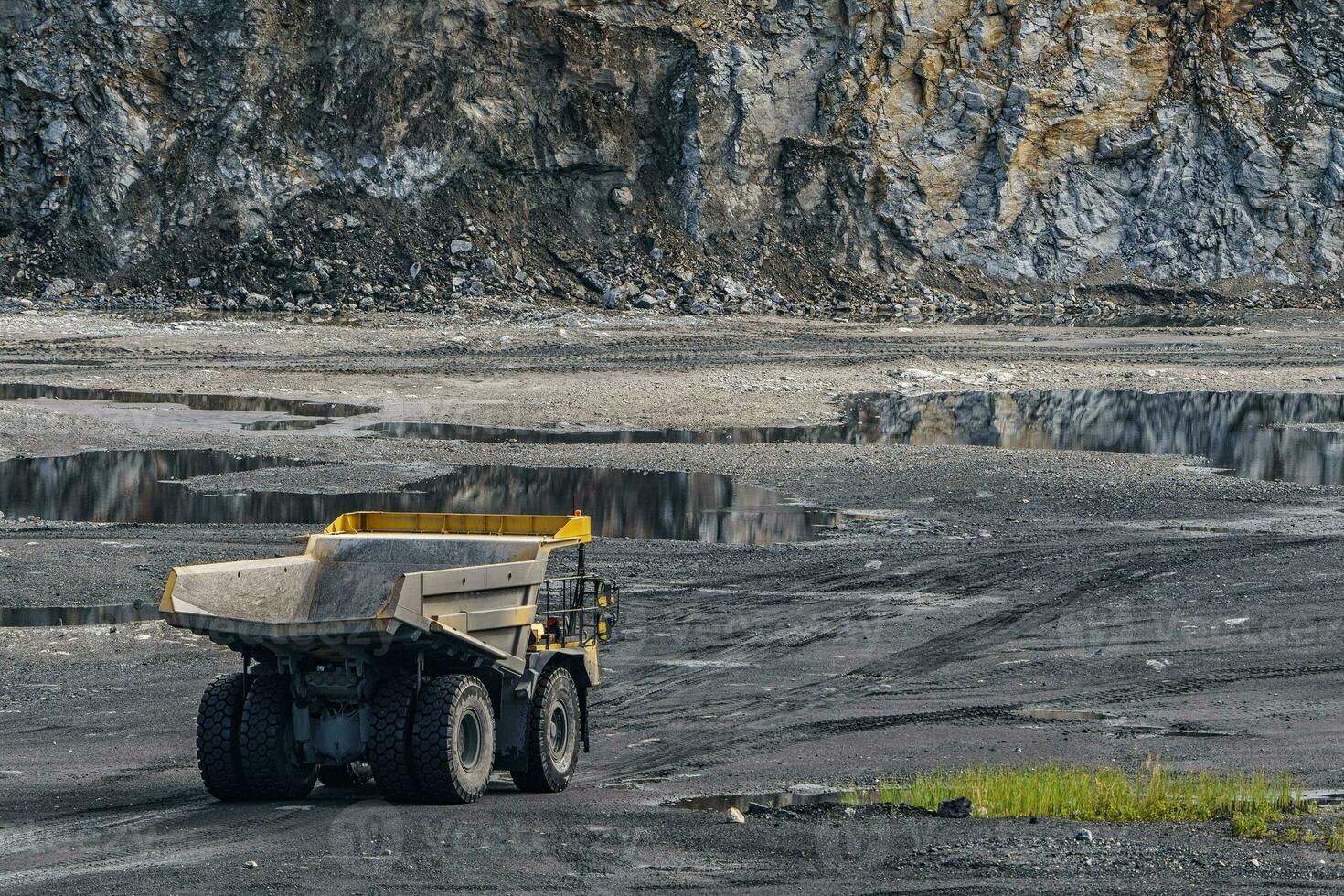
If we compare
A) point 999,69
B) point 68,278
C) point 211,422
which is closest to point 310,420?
point 211,422

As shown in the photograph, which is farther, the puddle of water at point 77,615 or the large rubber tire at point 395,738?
the puddle of water at point 77,615

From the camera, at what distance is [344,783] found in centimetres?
971

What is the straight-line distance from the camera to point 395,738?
8711 mm

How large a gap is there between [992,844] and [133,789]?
196 inches

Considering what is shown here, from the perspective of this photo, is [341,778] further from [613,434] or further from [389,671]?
[613,434]

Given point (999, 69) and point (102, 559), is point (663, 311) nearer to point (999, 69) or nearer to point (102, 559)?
point (999, 69)

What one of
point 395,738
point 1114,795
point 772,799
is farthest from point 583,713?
point 1114,795

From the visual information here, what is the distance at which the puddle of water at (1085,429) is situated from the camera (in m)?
27.8

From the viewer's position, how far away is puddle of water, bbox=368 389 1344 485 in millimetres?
27828

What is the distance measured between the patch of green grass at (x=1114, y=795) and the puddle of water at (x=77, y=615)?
7.85 metres

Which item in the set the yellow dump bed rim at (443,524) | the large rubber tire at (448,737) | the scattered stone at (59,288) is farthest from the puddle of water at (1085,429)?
the scattered stone at (59,288)

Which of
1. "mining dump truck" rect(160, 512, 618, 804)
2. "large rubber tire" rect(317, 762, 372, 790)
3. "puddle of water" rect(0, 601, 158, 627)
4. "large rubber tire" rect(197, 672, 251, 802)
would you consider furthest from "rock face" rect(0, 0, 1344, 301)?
"large rubber tire" rect(197, 672, 251, 802)

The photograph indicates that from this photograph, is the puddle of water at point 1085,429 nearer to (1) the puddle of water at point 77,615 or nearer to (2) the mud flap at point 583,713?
(1) the puddle of water at point 77,615

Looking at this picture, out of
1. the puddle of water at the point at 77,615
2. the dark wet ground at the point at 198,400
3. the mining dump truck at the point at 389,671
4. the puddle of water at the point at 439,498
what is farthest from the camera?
the dark wet ground at the point at 198,400
